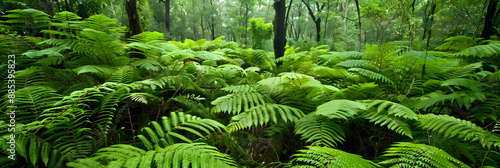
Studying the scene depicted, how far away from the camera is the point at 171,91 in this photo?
84.0 inches

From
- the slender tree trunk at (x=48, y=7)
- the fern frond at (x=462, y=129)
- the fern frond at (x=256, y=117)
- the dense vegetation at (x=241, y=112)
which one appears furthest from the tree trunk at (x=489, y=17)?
Result: the slender tree trunk at (x=48, y=7)

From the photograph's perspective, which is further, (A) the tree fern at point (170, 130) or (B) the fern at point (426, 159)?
(A) the tree fern at point (170, 130)

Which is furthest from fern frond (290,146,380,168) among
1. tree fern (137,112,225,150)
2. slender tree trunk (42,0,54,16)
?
slender tree trunk (42,0,54,16)

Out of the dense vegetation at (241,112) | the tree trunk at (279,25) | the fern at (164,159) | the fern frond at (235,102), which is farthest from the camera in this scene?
the tree trunk at (279,25)

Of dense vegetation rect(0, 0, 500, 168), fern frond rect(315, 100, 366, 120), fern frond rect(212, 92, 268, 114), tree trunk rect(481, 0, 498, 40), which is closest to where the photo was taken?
dense vegetation rect(0, 0, 500, 168)

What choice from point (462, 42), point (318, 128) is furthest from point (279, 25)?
point (462, 42)

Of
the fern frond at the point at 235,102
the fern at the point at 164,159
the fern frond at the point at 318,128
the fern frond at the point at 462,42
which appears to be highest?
the fern frond at the point at 462,42

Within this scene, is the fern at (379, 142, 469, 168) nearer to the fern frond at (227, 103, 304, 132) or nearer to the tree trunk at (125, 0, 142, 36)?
the fern frond at (227, 103, 304, 132)

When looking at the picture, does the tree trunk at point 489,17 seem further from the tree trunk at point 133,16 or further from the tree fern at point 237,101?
the tree trunk at point 133,16

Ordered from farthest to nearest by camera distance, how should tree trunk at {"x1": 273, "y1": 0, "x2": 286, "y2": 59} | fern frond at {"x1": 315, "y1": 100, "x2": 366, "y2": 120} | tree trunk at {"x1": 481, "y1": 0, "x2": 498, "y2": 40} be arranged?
tree trunk at {"x1": 273, "y1": 0, "x2": 286, "y2": 59}
tree trunk at {"x1": 481, "y1": 0, "x2": 498, "y2": 40}
fern frond at {"x1": 315, "y1": 100, "x2": 366, "y2": 120}

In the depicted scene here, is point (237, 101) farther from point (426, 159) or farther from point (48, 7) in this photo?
point (48, 7)

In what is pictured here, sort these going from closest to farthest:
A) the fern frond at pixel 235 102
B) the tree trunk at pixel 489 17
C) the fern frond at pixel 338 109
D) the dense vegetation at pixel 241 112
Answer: the dense vegetation at pixel 241 112 → the fern frond at pixel 338 109 → the fern frond at pixel 235 102 → the tree trunk at pixel 489 17

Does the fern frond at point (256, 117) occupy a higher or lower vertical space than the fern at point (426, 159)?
higher

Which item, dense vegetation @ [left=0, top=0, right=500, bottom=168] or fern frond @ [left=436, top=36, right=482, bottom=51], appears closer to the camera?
dense vegetation @ [left=0, top=0, right=500, bottom=168]
